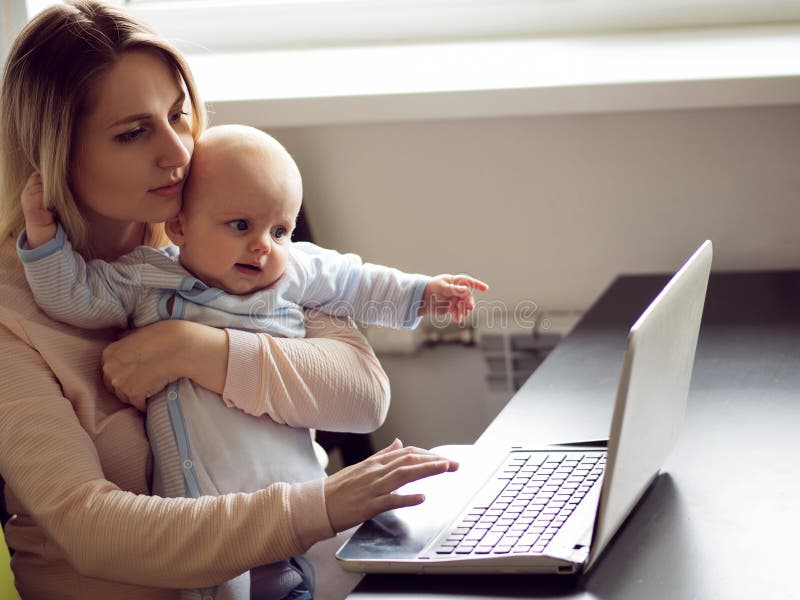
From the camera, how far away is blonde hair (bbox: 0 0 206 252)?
1186mm

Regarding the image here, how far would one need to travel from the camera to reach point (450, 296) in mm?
1414

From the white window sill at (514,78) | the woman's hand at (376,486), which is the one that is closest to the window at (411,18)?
the white window sill at (514,78)

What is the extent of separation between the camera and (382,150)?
2064 mm

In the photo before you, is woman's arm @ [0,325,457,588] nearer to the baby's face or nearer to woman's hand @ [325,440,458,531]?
woman's hand @ [325,440,458,531]

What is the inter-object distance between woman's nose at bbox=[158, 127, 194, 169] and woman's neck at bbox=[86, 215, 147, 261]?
0.41 ft

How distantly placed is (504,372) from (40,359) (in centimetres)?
112

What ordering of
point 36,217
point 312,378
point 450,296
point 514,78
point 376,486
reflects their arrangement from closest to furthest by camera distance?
point 376,486 → point 36,217 → point 312,378 → point 450,296 → point 514,78

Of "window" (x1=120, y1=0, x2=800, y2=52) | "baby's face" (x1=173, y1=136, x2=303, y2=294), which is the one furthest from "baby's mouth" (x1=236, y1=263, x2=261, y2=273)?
"window" (x1=120, y1=0, x2=800, y2=52)

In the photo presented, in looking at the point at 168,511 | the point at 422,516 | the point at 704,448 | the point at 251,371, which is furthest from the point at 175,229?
the point at 704,448

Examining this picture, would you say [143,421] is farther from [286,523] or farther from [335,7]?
[335,7]

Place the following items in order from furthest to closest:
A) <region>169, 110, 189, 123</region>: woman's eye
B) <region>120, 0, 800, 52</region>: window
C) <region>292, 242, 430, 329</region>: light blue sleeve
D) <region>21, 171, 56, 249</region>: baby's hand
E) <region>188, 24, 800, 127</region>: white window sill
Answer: <region>120, 0, 800, 52</region>: window < <region>188, 24, 800, 127</region>: white window sill < <region>292, 242, 430, 329</region>: light blue sleeve < <region>169, 110, 189, 123</region>: woman's eye < <region>21, 171, 56, 249</region>: baby's hand

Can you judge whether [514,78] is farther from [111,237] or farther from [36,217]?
[36,217]

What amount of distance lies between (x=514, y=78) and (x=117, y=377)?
3.41 ft

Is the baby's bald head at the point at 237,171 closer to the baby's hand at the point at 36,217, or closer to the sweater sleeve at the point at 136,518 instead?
the baby's hand at the point at 36,217
